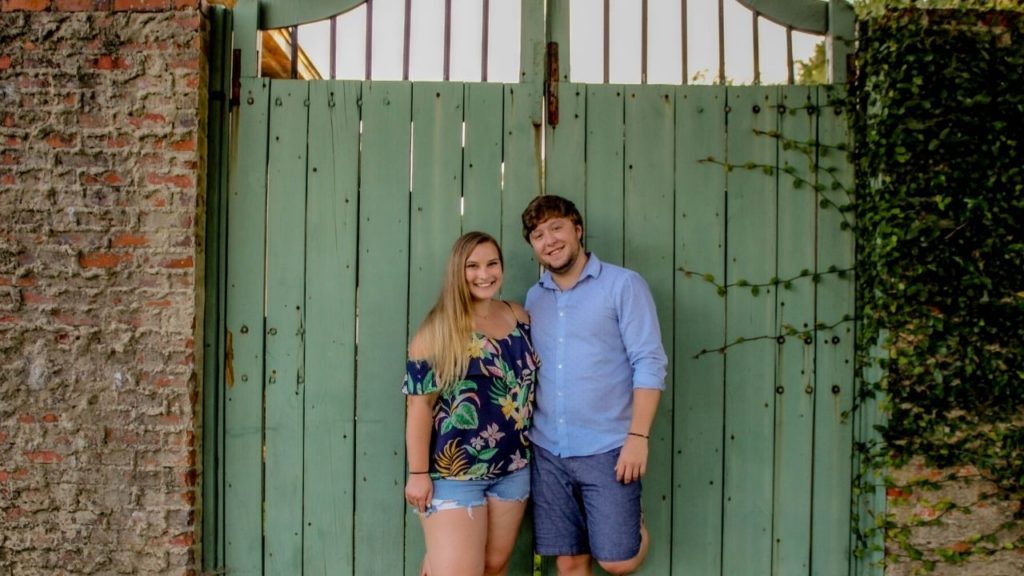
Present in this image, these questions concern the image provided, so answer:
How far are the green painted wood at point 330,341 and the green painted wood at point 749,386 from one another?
1.57 meters

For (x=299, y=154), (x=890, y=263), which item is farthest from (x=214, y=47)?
(x=890, y=263)

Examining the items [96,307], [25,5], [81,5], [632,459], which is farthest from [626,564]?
[25,5]

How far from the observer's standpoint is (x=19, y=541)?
273 centimetres

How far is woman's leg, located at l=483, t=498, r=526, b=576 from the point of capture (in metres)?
2.46

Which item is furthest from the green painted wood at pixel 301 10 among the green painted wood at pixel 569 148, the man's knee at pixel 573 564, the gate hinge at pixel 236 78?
the man's knee at pixel 573 564

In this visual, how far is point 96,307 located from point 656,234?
2255 mm

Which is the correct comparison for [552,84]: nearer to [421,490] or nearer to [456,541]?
[421,490]

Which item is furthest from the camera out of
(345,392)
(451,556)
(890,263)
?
(345,392)

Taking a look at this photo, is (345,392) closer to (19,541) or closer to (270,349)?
(270,349)

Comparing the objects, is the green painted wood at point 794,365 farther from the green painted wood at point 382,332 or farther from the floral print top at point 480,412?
the green painted wood at point 382,332

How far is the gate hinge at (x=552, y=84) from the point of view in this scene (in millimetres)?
2902

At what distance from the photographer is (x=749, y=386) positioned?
288 cm

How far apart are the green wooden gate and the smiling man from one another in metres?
0.38

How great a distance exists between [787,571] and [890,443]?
0.68 metres
